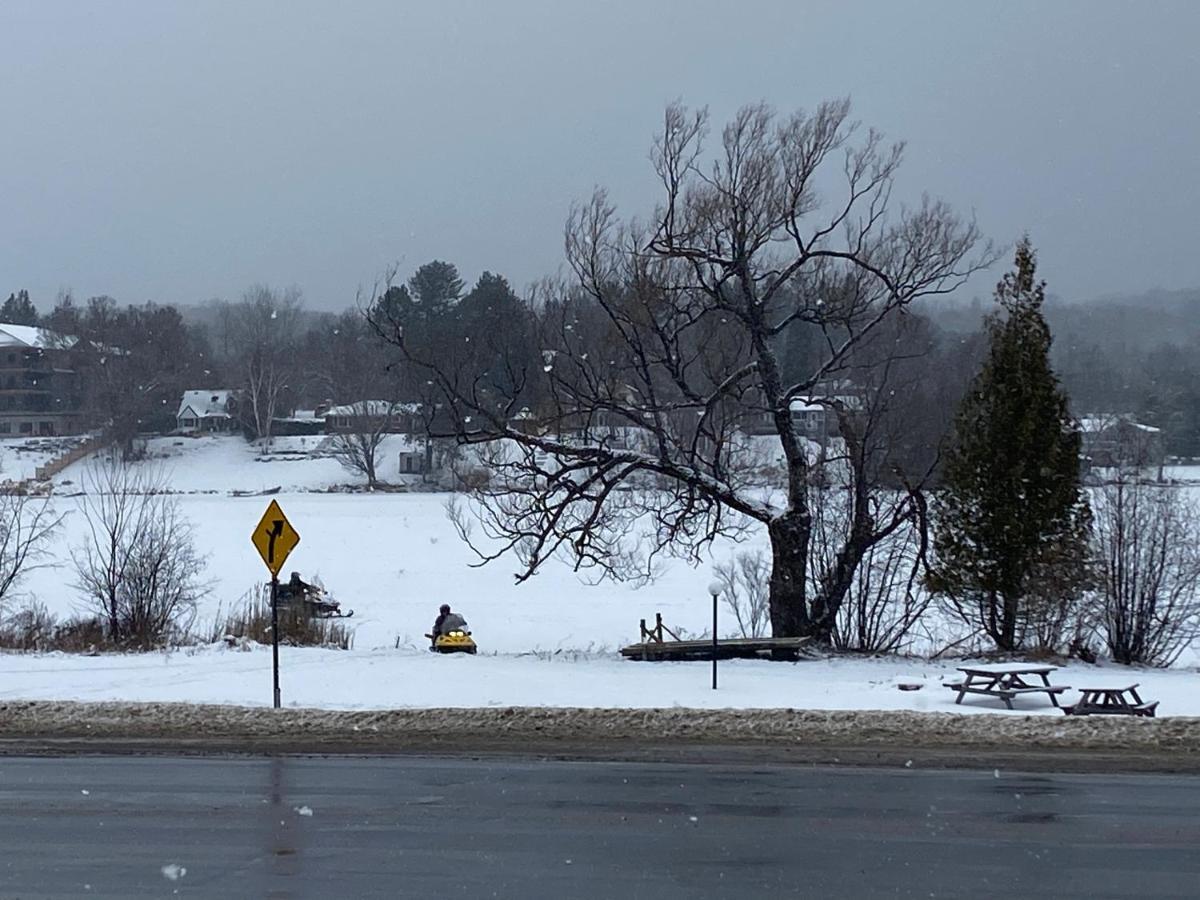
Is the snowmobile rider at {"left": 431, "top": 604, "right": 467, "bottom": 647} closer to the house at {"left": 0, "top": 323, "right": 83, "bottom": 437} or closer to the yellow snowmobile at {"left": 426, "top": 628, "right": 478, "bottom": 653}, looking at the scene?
the yellow snowmobile at {"left": 426, "top": 628, "right": 478, "bottom": 653}

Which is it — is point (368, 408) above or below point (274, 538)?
above

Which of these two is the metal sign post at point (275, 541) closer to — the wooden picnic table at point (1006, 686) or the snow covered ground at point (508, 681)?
the snow covered ground at point (508, 681)

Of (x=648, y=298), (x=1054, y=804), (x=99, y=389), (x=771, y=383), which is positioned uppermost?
(x=99, y=389)

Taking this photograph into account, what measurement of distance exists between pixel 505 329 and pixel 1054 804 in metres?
16.8

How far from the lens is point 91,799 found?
11.5 m

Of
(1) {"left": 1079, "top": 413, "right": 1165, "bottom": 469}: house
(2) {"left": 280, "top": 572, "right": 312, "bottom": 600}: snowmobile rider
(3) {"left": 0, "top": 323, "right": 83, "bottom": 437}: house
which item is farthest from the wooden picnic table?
(3) {"left": 0, "top": 323, "right": 83, "bottom": 437}: house

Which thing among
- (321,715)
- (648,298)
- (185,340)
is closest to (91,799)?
(321,715)

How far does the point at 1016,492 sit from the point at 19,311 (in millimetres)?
160282

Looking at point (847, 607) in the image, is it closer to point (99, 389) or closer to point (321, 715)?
point (321, 715)

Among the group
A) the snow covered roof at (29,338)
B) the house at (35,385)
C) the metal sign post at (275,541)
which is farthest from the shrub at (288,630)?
the snow covered roof at (29,338)

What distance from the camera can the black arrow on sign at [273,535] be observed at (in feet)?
55.7

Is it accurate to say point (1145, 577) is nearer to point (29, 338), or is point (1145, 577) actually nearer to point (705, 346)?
point (705, 346)

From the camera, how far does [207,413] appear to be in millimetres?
108438

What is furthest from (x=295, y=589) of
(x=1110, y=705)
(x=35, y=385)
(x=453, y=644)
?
(x=35, y=385)
